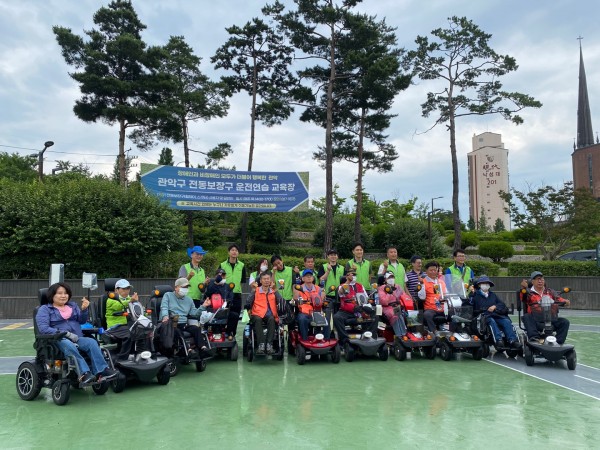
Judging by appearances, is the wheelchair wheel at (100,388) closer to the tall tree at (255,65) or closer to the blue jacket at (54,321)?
the blue jacket at (54,321)

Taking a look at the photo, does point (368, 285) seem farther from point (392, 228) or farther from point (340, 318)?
point (392, 228)

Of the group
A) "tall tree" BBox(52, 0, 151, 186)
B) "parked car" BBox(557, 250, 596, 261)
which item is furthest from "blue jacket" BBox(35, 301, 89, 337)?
"parked car" BBox(557, 250, 596, 261)

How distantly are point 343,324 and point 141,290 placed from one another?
9.30 m

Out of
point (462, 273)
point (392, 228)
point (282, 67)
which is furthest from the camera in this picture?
point (392, 228)

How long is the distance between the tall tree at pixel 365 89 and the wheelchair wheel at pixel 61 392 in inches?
650

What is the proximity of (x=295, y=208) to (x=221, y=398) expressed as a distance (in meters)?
14.0

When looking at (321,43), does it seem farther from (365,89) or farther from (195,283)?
(195,283)

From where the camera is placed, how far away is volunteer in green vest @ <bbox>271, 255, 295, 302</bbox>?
8047mm

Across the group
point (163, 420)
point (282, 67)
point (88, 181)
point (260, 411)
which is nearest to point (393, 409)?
point (260, 411)

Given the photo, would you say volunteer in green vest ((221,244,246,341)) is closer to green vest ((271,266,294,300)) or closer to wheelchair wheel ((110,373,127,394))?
green vest ((271,266,294,300))

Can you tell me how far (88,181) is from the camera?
49.9 ft

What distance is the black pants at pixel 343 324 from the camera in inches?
295

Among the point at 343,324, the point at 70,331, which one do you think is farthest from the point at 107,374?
the point at 343,324

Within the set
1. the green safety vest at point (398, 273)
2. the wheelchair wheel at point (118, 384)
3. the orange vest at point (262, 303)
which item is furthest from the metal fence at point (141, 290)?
the wheelchair wheel at point (118, 384)
